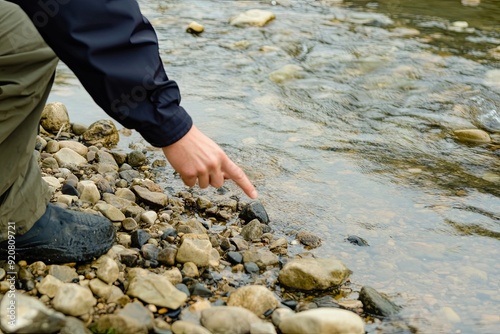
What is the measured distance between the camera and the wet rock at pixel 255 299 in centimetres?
262

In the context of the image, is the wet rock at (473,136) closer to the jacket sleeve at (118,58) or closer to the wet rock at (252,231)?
the wet rock at (252,231)

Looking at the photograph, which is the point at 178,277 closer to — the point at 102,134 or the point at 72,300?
the point at 72,300

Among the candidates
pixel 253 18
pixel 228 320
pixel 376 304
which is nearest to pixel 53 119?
pixel 228 320

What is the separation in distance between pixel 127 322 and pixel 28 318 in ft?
1.08

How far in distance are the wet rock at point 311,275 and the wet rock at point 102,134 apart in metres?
1.87

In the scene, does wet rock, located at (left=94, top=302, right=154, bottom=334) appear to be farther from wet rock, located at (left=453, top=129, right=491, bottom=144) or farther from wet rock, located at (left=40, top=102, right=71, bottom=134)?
wet rock, located at (left=453, top=129, right=491, bottom=144)

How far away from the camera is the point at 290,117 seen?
4.99 meters

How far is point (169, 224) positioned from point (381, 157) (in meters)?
1.61

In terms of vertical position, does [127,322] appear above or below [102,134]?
above

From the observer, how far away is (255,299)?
2625 mm

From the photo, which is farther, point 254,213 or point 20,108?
point 254,213

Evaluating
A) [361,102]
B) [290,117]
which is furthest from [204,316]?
[361,102]

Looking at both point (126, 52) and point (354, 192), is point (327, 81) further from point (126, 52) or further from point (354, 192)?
point (126, 52)

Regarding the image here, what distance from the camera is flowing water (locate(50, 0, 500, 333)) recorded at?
3137 mm
